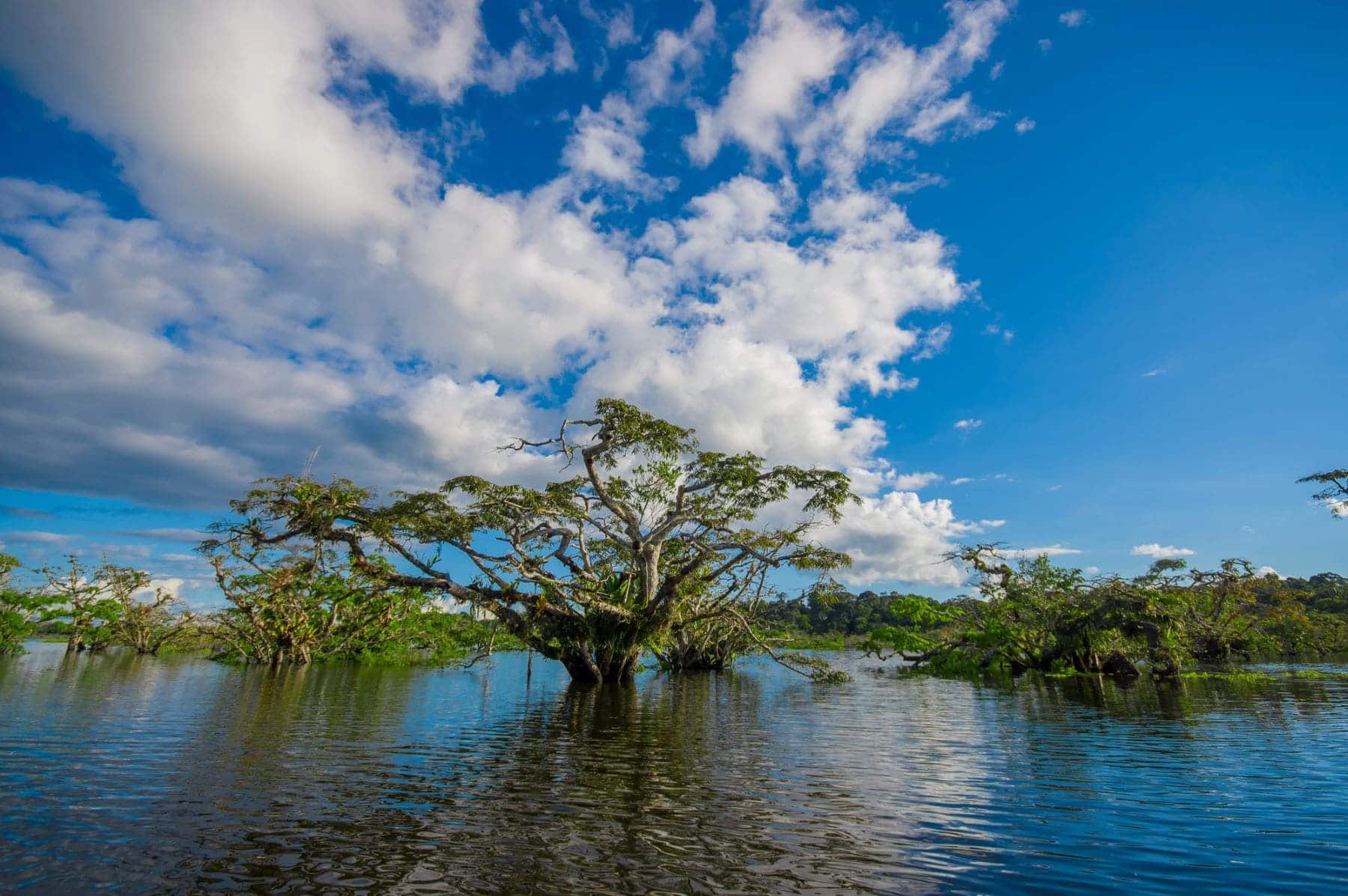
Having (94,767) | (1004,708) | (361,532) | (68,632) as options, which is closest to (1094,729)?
(1004,708)

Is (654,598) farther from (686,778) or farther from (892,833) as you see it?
(892,833)

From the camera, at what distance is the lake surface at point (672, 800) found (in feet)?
20.0

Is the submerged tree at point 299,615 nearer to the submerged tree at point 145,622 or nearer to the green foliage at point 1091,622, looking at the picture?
the submerged tree at point 145,622

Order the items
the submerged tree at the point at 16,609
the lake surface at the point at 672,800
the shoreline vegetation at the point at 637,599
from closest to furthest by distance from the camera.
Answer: the lake surface at the point at 672,800 → the shoreline vegetation at the point at 637,599 → the submerged tree at the point at 16,609

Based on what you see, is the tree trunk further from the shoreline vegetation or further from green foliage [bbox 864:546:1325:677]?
green foliage [bbox 864:546:1325:677]

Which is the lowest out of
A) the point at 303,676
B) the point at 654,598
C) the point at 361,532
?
the point at 303,676

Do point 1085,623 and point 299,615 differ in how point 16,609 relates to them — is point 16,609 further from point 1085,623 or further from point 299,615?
point 1085,623

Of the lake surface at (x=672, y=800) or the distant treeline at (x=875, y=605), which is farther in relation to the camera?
the distant treeline at (x=875, y=605)

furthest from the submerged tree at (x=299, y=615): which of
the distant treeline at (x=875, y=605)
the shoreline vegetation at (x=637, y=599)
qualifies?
the distant treeline at (x=875, y=605)

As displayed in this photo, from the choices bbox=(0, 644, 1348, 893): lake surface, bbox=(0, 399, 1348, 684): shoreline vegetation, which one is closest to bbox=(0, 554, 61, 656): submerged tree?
bbox=(0, 399, 1348, 684): shoreline vegetation

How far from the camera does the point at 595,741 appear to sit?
46.8 ft

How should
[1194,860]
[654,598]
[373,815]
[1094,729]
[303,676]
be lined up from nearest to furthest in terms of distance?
[1194,860] < [373,815] < [1094,729] < [654,598] < [303,676]

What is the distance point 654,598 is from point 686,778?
17.6 m

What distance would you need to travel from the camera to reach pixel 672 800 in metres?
9.02
